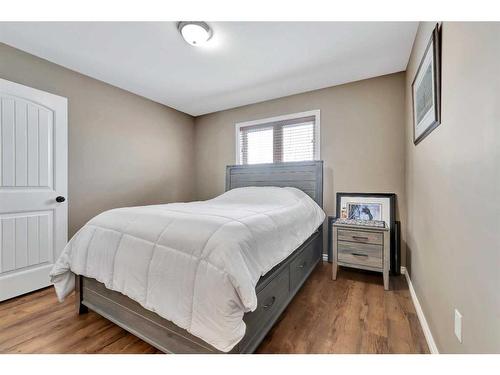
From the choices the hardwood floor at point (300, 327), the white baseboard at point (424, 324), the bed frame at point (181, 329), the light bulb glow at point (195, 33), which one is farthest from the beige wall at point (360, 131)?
the light bulb glow at point (195, 33)

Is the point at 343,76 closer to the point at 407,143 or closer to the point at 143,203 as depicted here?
the point at 407,143

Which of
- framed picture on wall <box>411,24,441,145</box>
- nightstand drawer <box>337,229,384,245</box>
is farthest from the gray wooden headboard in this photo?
framed picture on wall <box>411,24,441,145</box>

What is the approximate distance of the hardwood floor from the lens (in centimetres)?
136

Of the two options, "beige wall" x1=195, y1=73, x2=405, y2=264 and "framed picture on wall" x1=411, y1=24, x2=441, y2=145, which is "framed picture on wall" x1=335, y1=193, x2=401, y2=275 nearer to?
"beige wall" x1=195, y1=73, x2=405, y2=264

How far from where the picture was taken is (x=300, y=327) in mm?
1561

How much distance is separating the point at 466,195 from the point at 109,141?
3411mm

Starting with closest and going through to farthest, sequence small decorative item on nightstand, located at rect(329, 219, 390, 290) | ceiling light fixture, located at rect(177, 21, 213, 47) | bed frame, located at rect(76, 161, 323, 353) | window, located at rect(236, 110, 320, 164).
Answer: bed frame, located at rect(76, 161, 323, 353), ceiling light fixture, located at rect(177, 21, 213, 47), small decorative item on nightstand, located at rect(329, 219, 390, 290), window, located at rect(236, 110, 320, 164)

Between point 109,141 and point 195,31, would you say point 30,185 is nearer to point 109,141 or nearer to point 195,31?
point 109,141

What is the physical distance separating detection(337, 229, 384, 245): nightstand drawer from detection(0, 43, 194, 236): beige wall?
2.73 metres

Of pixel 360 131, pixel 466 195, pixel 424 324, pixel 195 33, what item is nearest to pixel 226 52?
pixel 195 33

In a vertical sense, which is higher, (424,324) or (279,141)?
(279,141)

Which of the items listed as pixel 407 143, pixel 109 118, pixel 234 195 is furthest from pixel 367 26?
pixel 109 118

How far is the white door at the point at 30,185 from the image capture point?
1961 mm

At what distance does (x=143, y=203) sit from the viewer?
3.25 m
